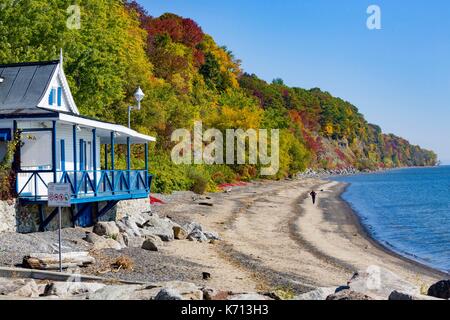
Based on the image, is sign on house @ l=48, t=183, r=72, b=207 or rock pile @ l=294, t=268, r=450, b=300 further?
sign on house @ l=48, t=183, r=72, b=207

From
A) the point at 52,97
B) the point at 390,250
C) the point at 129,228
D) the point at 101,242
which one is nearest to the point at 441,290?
the point at 101,242

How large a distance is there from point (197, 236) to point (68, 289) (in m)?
13.2

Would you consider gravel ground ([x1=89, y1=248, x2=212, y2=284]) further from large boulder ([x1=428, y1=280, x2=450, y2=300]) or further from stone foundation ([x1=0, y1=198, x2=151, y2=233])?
large boulder ([x1=428, y1=280, x2=450, y2=300])

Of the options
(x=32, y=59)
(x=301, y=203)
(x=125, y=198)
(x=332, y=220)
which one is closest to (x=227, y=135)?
(x=301, y=203)

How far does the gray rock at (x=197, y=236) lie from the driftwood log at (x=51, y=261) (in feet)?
28.4

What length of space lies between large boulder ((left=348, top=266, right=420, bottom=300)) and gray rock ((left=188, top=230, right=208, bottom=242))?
1323cm

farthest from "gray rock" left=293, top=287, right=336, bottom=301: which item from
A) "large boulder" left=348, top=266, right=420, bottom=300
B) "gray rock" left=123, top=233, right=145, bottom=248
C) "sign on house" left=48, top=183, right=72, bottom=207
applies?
"gray rock" left=123, top=233, right=145, bottom=248

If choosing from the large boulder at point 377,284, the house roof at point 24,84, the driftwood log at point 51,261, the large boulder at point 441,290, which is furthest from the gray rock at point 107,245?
the large boulder at point 441,290

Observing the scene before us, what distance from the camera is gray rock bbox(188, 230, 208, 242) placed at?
82.1 feet

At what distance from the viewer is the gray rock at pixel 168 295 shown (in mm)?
10252

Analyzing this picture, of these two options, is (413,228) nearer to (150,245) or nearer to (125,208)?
(125,208)

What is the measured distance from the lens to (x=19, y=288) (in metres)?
12.2

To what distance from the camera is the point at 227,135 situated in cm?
7112

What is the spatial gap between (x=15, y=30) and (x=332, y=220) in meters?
24.6
